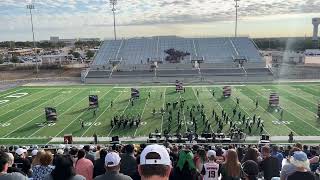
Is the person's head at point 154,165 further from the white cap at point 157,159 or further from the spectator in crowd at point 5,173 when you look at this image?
the spectator in crowd at point 5,173

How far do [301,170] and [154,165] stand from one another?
291 centimetres

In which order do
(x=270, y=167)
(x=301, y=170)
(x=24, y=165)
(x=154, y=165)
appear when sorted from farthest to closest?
(x=24, y=165)
(x=270, y=167)
(x=301, y=170)
(x=154, y=165)

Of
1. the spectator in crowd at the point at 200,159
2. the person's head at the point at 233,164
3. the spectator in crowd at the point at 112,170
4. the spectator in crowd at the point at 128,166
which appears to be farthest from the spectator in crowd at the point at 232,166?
the spectator in crowd at the point at 112,170

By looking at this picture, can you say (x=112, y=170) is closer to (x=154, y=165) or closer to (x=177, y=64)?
(x=154, y=165)

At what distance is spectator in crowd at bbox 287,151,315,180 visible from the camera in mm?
5285

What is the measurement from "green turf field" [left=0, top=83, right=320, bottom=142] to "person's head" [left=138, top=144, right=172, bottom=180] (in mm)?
23432

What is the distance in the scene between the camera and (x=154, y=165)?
331cm

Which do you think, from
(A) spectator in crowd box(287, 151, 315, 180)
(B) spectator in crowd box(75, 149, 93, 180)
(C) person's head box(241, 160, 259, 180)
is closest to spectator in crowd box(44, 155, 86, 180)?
(B) spectator in crowd box(75, 149, 93, 180)

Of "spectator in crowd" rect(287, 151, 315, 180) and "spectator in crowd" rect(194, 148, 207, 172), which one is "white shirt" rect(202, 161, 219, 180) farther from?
"spectator in crowd" rect(287, 151, 315, 180)

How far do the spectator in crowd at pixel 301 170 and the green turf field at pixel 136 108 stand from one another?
21.5m

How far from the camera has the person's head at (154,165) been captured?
331cm

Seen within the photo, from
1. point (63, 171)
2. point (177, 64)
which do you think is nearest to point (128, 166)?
point (63, 171)

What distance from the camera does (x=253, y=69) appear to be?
63688mm

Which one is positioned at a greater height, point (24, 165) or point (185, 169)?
point (185, 169)
